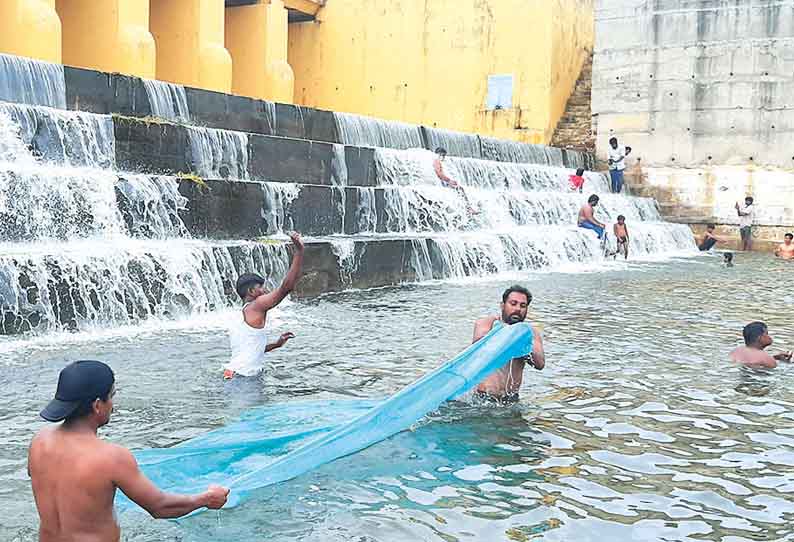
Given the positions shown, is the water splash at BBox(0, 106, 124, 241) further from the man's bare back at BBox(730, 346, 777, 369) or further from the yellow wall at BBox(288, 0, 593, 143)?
the yellow wall at BBox(288, 0, 593, 143)

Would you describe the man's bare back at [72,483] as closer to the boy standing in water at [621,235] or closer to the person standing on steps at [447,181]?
the person standing on steps at [447,181]

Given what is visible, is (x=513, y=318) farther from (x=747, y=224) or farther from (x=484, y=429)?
(x=747, y=224)

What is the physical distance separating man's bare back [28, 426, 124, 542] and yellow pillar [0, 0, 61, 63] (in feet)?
41.0

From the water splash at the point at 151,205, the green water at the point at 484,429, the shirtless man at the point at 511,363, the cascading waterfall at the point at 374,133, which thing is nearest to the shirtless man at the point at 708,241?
the cascading waterfall at the point at 374,133

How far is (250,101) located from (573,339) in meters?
7.13

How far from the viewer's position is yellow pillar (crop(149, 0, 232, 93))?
17781 mm

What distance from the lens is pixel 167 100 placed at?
453 inches

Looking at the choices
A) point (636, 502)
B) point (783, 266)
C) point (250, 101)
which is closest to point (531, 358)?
point (636, 502)

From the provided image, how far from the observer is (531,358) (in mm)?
4918

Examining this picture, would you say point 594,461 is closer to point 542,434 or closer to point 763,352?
point 542,434

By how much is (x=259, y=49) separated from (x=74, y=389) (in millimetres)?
18759

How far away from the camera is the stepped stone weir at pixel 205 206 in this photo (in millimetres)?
7336

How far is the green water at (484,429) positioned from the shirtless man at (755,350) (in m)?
0.12

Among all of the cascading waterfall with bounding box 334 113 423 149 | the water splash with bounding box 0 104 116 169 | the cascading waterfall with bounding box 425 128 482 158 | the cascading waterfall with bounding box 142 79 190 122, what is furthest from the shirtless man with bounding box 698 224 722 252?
the water splash with bounding box 0 104 116 169
